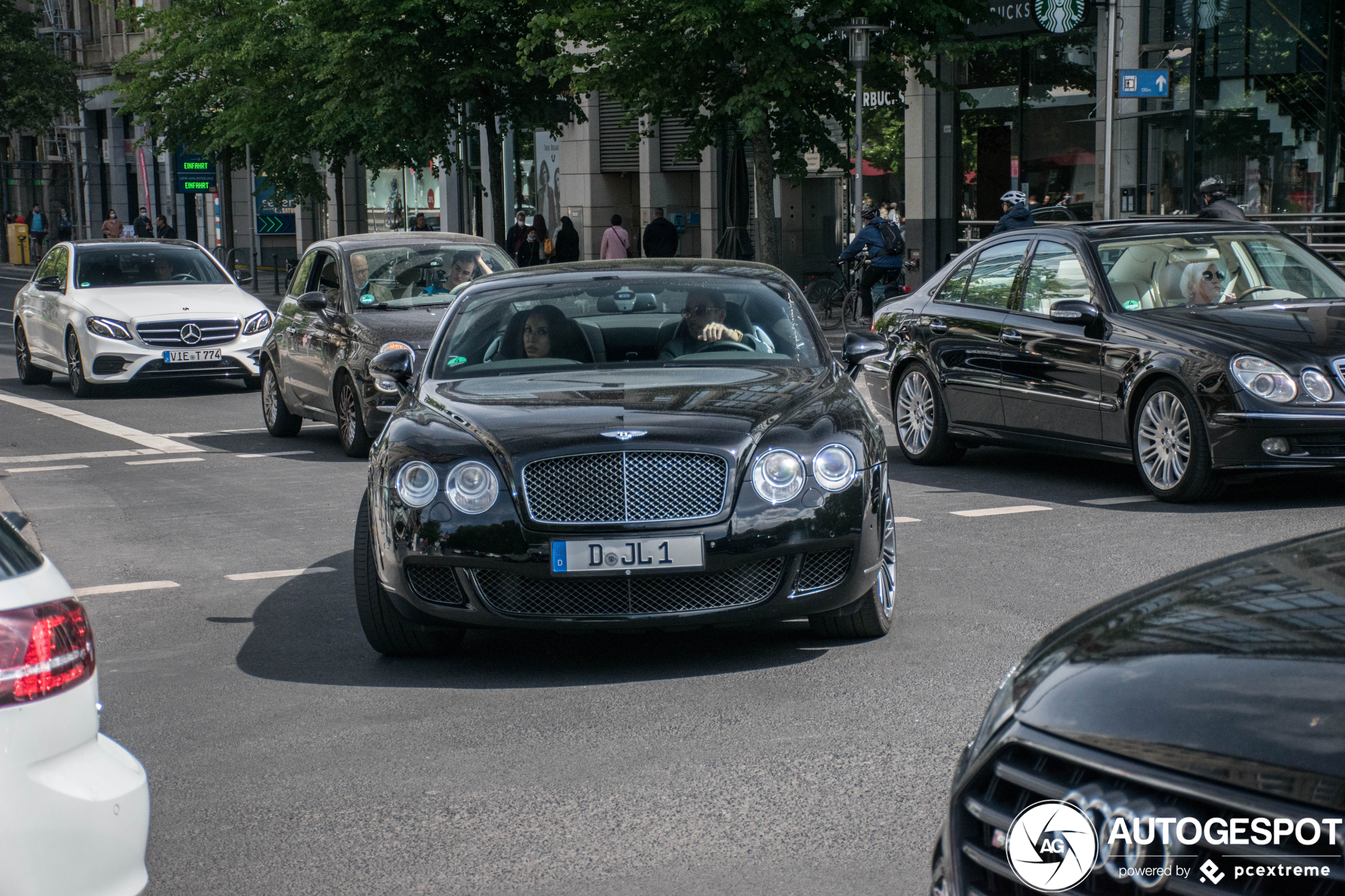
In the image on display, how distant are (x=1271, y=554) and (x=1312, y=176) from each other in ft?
67.7

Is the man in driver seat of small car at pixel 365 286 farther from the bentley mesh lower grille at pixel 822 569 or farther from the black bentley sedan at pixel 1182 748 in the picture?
the black bentley sedan at pixel 1182 748

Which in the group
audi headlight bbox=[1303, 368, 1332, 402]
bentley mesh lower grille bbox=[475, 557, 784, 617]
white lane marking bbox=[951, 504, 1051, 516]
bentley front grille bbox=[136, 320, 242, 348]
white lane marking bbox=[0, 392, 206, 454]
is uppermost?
audi headlight bbox=[1303, 368, 1332, 402]

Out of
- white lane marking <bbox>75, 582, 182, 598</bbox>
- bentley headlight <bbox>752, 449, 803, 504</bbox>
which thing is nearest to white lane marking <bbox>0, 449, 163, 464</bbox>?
white lane marking <bbox>75, 582, 182, 598</bbox>

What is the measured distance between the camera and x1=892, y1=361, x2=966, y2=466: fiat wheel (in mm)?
11617

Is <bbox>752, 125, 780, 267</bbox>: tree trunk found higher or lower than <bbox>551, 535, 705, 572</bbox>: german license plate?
higher

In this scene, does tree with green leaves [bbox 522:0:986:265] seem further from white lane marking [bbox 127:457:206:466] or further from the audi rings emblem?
the audi rings emblem

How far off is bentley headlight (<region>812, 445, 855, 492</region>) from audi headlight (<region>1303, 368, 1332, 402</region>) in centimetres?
400

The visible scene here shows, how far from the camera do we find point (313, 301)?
1334 cm

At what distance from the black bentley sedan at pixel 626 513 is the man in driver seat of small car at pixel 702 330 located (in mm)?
602

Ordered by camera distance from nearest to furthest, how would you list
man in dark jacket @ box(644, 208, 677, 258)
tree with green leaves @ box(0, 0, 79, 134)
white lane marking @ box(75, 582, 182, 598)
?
white lane marking @ box(75, 582, 182, 598) < man in dark jacket @ box(644, 208, 677, 258) < tree with green leaves @ box(0, 0, 79, 134)


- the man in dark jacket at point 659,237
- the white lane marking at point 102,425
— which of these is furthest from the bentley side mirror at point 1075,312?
the man in dark jacket at point 659,237

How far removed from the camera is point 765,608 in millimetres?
6035

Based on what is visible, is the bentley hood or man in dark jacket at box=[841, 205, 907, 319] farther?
man in dark jacket at box=[841, 205, 907, 319]

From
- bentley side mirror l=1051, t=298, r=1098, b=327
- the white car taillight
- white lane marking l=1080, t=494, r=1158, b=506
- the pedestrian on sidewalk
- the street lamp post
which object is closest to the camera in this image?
the white car taillight
